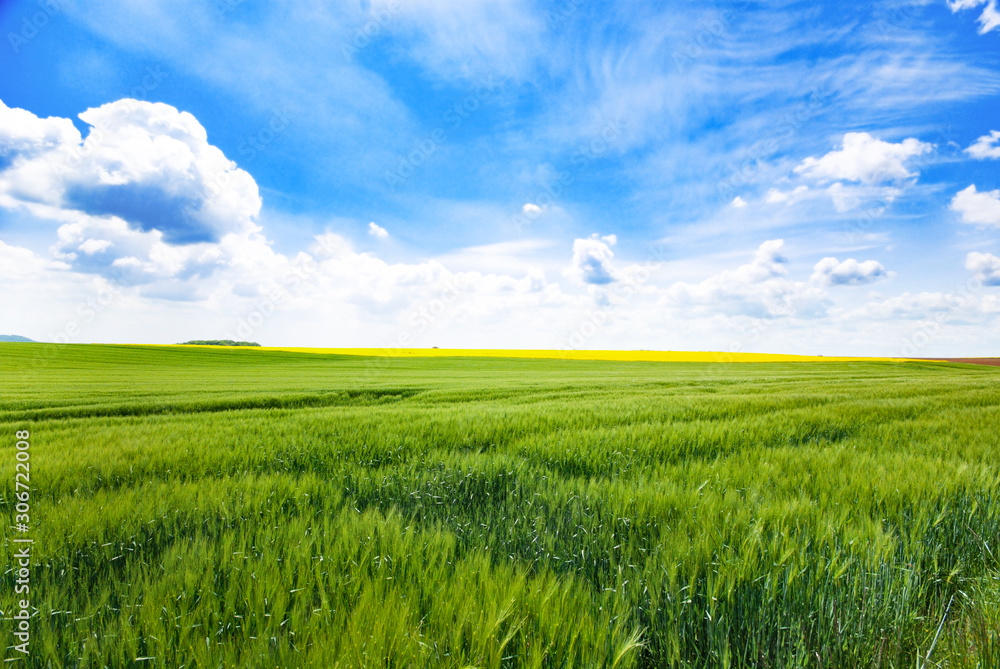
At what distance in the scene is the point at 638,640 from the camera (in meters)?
1.71

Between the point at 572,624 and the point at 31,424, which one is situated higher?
the point at 572,624

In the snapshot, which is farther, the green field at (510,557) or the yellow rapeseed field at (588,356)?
the yellow rapeseed field at (588,356)

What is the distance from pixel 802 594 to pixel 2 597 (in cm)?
370

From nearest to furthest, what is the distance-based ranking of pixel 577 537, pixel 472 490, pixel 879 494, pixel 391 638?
pixel 391 638, pixel 577 537, pixel 879 494, pixel 472 490

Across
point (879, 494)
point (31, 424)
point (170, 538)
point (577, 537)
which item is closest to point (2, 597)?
point (170, 538)

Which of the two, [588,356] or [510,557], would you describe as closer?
[510,557]

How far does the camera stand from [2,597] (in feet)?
6.19

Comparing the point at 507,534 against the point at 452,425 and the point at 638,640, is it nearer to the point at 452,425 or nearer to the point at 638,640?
the point at 638,640

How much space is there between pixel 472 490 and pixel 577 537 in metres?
1.24

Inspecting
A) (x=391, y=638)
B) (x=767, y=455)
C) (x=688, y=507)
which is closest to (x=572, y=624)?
(x=391, y=638)

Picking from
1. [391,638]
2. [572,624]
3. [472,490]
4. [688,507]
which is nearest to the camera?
[391,638]

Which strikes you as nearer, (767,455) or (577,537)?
(577,537)

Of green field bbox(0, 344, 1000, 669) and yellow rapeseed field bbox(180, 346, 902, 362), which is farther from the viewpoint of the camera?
yellow rapeseed field bbox(180, 346, 902, 362)

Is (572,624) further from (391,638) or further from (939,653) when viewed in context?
(939,653)
